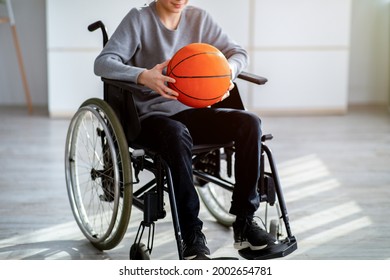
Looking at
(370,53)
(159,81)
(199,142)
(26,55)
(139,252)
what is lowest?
(370,53)

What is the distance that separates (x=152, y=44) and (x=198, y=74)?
32cm

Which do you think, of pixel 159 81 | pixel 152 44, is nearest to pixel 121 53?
pixel 152 44

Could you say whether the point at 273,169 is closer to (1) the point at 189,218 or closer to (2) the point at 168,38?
(1) the point at 189,218

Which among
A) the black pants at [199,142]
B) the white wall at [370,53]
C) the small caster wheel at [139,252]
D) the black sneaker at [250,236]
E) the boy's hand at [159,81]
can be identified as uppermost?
the boy's hand at [159,81]

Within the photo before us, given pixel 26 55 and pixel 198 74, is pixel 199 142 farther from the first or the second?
pixel 26 55

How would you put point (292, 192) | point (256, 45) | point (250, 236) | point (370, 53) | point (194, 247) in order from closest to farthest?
point (194, 247) → point (250, 236) → point (292, 192) → point (256, 45) → point (370, 53)

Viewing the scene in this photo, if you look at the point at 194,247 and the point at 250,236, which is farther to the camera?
the point at 250,236

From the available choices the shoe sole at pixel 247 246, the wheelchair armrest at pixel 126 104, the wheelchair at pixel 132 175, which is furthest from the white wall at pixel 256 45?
the shoe sole at pixel 247 246

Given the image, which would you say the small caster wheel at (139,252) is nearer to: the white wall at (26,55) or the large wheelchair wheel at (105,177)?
the large wheelchair wheel at (105,177)

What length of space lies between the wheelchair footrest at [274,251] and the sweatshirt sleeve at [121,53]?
0.62 metres

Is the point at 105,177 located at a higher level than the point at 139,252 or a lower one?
higher

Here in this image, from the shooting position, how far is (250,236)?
88.3 inches

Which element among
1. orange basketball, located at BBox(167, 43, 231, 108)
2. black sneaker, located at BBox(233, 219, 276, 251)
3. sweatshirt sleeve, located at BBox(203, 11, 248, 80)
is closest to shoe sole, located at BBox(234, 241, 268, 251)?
black sneaker, located at BBox(233, 219, 276, 251)

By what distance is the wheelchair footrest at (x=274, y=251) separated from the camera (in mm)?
2203
